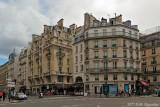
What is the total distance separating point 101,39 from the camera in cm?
4478

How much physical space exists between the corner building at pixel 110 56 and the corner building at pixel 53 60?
856 centimetres

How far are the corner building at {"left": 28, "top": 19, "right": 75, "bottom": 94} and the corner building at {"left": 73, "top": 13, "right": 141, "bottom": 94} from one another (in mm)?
8563

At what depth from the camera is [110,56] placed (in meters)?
43.3

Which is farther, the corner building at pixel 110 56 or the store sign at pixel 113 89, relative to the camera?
the corner building at pixel 110 56

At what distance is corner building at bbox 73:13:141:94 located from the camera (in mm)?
42250

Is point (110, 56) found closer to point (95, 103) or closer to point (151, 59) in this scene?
point (151, 59)

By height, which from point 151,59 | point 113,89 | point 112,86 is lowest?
point 113,89

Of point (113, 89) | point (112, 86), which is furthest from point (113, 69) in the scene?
point (113, 89)

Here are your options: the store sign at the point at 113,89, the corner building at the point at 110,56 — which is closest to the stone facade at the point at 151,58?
the corner building at the point at 110,56

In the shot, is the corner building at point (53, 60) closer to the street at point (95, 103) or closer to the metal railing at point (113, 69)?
the metal railing at point (113, 69)

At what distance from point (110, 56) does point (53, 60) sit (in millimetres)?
17470

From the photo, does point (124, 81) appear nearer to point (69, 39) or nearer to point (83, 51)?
point (83, 51)

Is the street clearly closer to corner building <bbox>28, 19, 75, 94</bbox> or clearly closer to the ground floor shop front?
the ground floor shop front

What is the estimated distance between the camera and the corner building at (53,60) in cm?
5238
